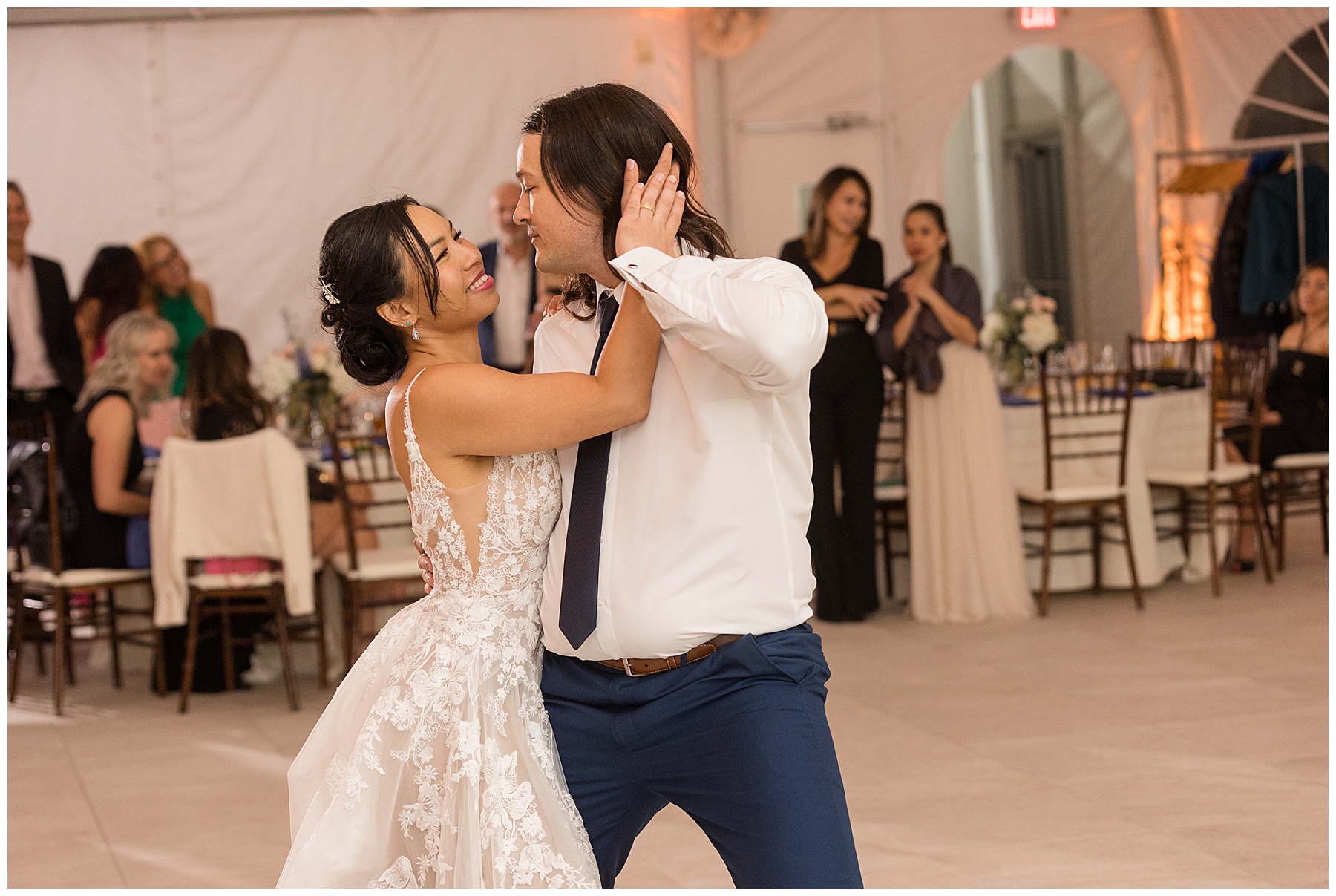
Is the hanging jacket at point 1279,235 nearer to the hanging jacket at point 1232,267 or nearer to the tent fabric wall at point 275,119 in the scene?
the hanging jacket at point 1232,267

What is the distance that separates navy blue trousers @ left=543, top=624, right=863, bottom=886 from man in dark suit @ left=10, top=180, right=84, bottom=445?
5.07m

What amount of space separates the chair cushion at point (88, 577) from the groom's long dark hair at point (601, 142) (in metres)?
3.88

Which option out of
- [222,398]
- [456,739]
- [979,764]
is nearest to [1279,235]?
[979,764]

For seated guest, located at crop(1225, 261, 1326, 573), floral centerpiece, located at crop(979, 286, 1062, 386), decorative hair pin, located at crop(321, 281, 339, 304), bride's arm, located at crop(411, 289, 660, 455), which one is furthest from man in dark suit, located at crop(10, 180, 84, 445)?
seated guest, located at crop(1225, 261, 1326, 573)

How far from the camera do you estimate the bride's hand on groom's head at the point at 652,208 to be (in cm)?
158

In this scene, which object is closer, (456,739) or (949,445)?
(456,739)

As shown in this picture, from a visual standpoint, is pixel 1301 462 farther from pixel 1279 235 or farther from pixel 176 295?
pixel 176 295

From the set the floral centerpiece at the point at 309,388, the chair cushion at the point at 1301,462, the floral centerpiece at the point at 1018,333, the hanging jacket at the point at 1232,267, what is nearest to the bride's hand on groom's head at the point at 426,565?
the floral centerpiece at the point at 309,388

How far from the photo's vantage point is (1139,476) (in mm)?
5848

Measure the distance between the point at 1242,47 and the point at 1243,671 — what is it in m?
6.51

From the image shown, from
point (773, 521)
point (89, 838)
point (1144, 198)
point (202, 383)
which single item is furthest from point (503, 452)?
point (1144, 198)

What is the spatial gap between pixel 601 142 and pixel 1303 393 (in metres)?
6.07

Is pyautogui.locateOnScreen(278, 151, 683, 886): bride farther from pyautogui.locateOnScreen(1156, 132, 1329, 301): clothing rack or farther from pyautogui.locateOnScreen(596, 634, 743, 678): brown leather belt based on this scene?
pyautogui.locateOnScreen(1156, 132, 1329, 301): clothing rack

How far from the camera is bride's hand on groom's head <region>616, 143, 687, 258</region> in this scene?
5.20 ft
